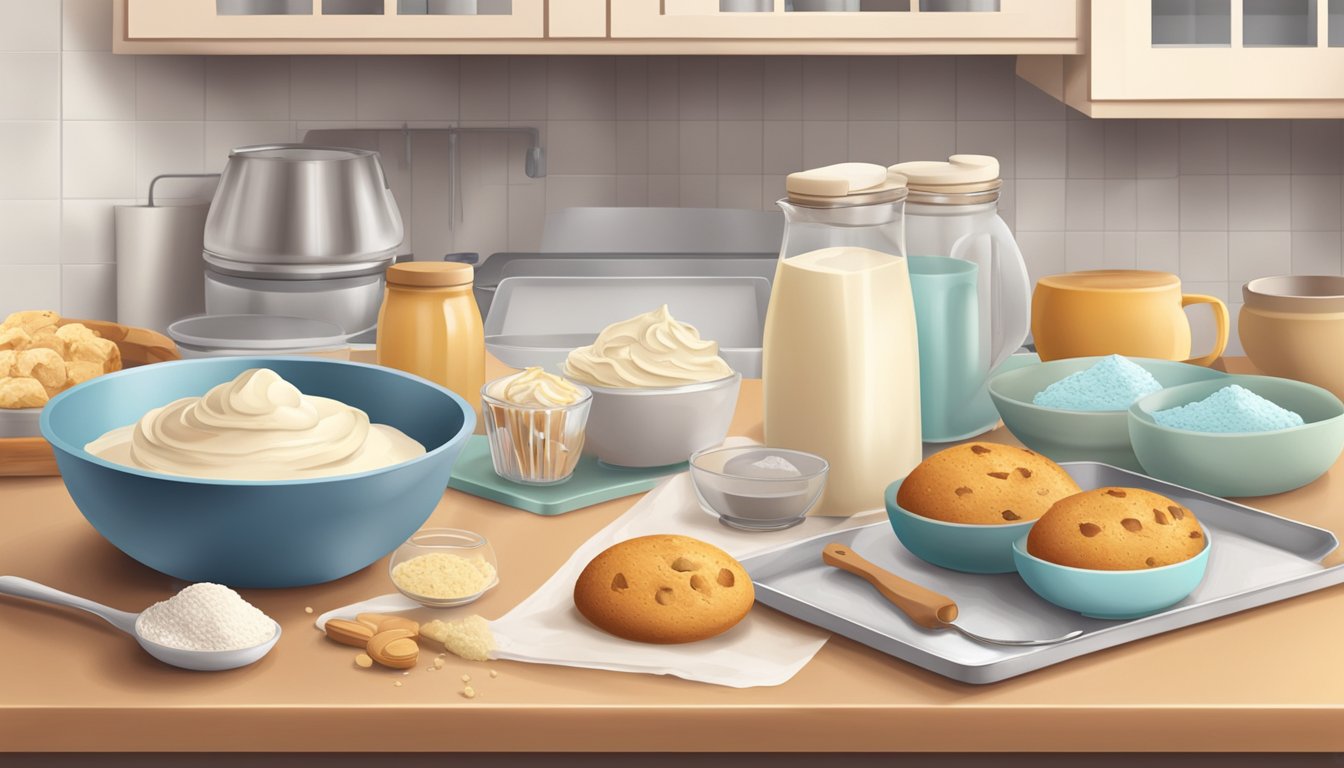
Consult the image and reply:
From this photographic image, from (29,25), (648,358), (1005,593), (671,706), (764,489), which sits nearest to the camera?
(671,706)

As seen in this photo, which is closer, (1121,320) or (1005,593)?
(1005,593)

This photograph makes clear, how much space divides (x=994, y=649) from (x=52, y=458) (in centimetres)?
75

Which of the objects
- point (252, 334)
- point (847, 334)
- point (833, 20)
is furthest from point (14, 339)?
point (833, 20)

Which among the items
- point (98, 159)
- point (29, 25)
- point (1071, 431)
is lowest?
point (1071, 431)

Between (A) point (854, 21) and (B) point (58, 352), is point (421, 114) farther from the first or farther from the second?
(B) point (58, 352)

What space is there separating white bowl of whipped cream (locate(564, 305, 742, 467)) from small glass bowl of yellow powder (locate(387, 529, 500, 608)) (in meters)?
0.20

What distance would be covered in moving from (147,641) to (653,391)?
44 cm

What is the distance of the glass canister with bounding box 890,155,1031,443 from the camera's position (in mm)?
1152

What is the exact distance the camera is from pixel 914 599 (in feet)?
2.58

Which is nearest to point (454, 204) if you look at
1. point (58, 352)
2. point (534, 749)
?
point (58, 352)

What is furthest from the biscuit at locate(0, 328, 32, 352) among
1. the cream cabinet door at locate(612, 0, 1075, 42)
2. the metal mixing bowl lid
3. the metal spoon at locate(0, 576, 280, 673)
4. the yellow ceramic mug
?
the cream cabinet door at locate(612, 0, 1075, 42)

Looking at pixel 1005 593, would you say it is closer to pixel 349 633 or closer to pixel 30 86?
pixel 349 633

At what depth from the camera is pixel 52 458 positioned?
A: 3.48 feet

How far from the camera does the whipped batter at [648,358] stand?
106 centimetres
